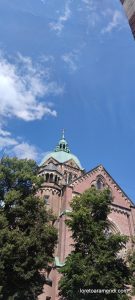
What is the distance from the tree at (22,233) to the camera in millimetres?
17766

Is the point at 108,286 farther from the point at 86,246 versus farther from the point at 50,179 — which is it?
the point at 50,179

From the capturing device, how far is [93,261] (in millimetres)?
19391

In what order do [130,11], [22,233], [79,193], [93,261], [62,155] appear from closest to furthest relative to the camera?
[130,11]
[22,233]
[93,261]
[79,193]
[62,155]

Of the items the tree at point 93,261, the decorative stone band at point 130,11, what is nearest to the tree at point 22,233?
the tree at point 93,261

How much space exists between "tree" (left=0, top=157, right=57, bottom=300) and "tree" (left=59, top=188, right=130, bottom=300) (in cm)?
168

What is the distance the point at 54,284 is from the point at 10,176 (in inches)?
486

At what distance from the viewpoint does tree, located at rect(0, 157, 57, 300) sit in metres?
17.8

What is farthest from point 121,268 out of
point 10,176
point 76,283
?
point 10,176

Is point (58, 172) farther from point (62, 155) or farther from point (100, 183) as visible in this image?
point (62, 155)

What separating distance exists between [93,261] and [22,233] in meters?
4.74

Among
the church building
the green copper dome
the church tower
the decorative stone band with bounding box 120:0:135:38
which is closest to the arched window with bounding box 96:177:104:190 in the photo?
the church building

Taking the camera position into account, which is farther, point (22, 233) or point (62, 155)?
point (62, 155)

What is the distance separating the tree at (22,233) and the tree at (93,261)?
168cm

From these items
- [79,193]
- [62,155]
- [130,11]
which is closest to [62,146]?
[62,155]
